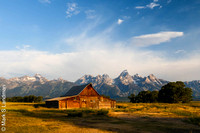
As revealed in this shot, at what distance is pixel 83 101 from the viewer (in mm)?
51438

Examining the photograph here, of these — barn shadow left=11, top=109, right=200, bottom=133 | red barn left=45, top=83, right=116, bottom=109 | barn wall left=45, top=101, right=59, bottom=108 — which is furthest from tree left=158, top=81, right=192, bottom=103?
barn shadow left=11, top=109, right=200, bottom=133

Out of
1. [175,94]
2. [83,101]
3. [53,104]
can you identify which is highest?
[83,101]

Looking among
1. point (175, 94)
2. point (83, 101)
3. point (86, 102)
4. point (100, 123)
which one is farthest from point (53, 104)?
point (175, 94)

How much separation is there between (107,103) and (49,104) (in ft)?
61.6

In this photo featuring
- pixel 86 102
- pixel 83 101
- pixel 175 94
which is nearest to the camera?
pixel 83 101

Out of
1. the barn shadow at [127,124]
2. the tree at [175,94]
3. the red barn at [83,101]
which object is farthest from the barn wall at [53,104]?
the tree at [175,94]

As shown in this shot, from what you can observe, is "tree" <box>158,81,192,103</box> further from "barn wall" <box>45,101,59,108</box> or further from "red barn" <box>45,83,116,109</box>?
"barn wall" <box>45,101,59,108</box>

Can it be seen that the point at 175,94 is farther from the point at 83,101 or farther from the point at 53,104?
the point at 53,104

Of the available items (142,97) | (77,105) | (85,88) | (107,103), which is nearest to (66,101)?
(77,105)

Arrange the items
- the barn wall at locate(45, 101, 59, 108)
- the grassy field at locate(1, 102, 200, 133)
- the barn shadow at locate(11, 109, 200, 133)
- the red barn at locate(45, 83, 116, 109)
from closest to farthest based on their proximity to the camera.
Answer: the grassy field at locate(1, 102, 200, 133) < the barn shadow at locate(11, 109, 200, 133) < the barn wall at locate(45, 101, 59, 108) < the red barn at locate(45, 83, 116, 109)

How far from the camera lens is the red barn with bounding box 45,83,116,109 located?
1880 inches

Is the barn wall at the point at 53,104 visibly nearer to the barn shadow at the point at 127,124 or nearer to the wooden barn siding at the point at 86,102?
the wooden barn siding at the point at 86,102

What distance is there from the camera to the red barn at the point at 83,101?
4775 centimetres

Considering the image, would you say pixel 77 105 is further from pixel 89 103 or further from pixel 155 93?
pixel 155 93
